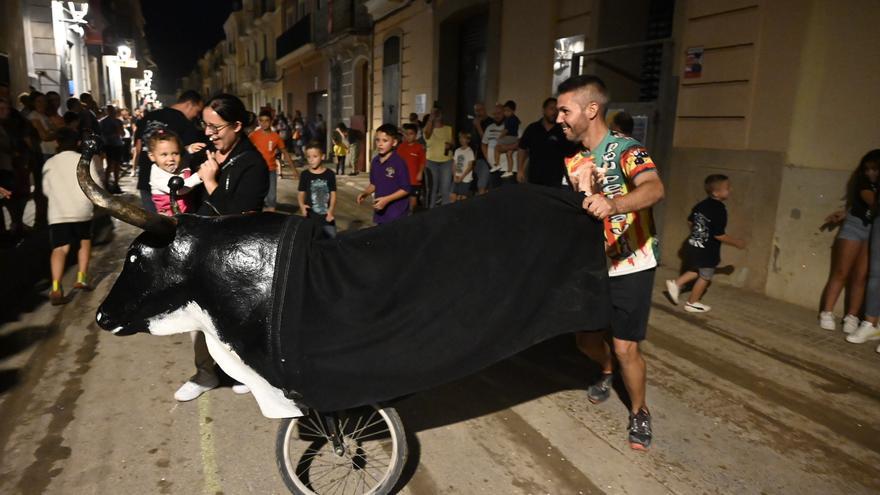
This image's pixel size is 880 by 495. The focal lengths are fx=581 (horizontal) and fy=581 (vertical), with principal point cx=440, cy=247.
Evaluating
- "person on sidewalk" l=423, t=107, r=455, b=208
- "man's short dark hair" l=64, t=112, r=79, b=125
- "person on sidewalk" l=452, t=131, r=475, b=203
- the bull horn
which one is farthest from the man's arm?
"man's short dark hair" l=64, t=112, r=79, b=125

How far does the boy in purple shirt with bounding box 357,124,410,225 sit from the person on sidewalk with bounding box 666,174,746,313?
121 inches

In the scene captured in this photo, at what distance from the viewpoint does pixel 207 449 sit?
3.35 meters

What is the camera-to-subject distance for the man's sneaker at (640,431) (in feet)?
11.3

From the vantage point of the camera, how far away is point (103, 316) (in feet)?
8.21

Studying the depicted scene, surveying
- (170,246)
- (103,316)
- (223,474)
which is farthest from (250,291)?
(223,474)

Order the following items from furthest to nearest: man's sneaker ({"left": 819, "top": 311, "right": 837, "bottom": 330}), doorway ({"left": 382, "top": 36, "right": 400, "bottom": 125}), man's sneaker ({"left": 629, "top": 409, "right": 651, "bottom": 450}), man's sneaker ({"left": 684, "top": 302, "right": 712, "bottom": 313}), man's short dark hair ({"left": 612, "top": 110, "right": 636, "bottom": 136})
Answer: doorway ({"left": 382, "top": 36, "right": 400, "bottom": 125}) → man's short dark hair ({"left": 612, "top": 110, "right": 636, "bottom": 136}) → man's sneaker ({"left": 684, "top": 302, "right": 712, "bottom": 313}) → man's sneaker ({"left": 819, "top": 311, "right": 837, "bottom": 330}) → man's sneaker ({"left": 629, "top": 409, "right": 651, "bottom": 450})

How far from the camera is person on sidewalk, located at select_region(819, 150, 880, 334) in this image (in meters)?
5.44

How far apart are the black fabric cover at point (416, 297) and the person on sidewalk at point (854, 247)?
4.39 m

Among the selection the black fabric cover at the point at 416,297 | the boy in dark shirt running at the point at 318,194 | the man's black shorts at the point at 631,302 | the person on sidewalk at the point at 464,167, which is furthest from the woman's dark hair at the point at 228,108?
the person on sidewalk at the point at 464,167

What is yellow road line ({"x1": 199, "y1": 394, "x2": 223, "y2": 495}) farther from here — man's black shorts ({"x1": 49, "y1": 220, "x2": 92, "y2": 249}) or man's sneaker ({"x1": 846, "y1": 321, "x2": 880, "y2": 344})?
man's sneaker ({"x1": 846, "y1": 321, "x2": 880, "y2": 344})

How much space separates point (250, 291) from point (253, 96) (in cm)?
5392

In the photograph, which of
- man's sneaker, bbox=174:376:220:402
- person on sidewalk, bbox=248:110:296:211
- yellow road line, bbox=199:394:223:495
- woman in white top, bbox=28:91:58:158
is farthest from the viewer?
person on sidewalk, bbox=248:110:296:211

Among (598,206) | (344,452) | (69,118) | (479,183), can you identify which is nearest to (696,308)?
(598,206)

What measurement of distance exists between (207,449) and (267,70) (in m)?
42.4
